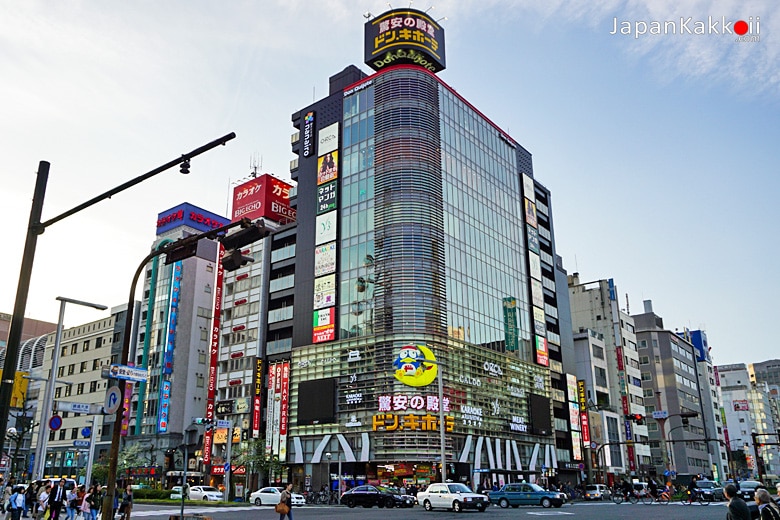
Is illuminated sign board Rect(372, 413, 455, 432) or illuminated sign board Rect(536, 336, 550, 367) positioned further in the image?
illuminated sign board Rect(536, 336, 550, 367)

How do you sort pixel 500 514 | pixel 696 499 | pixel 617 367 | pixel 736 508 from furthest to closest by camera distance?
pixel 617 367
pixel 696 499
pixel 500 514
pixel 736 508

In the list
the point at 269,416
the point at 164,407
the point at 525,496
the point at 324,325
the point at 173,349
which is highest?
the point at 173,349

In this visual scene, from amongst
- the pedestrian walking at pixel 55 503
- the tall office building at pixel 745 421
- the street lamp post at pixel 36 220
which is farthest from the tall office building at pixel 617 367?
the street lamp post at pixel 36 220

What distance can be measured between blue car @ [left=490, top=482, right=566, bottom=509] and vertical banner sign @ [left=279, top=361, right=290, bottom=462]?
28.1 meters

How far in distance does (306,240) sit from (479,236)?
20834mm

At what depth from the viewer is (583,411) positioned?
93500 millimetres

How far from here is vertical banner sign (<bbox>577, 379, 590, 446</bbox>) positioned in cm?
9233

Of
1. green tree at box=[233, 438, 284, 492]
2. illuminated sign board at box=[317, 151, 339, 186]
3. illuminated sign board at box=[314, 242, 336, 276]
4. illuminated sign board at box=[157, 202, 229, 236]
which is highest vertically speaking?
illuminated sign board at box=[157, 202, 229, 236]

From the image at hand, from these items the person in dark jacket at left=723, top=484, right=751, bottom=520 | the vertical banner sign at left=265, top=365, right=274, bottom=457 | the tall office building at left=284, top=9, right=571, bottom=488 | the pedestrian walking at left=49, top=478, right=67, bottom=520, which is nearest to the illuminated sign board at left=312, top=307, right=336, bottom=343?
the tall office building at left=284, top=9, right=571, bottom=488

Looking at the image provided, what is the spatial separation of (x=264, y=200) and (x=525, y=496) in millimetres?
56148

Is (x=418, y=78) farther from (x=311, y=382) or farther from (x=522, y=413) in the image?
(x=522, y=413)

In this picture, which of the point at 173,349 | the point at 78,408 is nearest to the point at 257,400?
the point at 173,349

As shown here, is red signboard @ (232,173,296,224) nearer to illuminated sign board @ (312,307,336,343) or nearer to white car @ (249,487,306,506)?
illuminated sign board @ (312,307,336,343)

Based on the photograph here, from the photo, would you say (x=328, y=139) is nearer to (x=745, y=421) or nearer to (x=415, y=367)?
(x=415, y=367)
